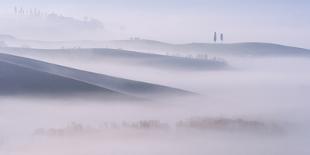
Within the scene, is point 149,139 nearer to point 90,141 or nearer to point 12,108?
point 90,141

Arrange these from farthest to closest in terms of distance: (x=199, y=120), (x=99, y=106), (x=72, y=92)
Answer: (x=72, y=92) → (x=99, y=106) → (x=199, y=120)

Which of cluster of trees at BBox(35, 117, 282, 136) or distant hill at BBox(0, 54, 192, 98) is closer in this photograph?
cluster of trees at BBox(35, 117, 282, 136)

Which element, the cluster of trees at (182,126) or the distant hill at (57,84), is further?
the distant hill at (57,84)

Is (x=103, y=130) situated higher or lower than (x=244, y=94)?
higher

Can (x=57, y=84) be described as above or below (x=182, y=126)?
below

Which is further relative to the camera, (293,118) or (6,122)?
(293,118)

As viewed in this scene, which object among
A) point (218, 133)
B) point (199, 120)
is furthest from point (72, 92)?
point (218, 133)

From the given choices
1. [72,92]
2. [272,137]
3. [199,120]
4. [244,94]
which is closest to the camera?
[272,137]

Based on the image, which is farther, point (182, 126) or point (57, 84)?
point (57, 84)
